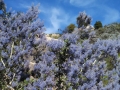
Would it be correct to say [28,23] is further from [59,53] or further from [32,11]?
[59,53]

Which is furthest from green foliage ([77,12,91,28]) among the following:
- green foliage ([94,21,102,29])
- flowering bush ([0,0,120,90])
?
flowering bush ([0,0,120,90])

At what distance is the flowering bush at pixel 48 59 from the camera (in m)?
8.20

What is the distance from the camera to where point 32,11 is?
9461mm

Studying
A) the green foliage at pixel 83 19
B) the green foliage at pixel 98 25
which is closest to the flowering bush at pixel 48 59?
the green foliage at pixel 83 19

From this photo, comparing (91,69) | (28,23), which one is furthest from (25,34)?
(91,69)

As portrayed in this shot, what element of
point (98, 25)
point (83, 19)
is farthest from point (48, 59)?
point (98, 25)

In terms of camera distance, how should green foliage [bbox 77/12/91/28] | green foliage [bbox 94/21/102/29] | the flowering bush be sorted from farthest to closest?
green foliage [bbox 94/21/102/29], green foliage [bbox 77/12/91/28], the flowering bush

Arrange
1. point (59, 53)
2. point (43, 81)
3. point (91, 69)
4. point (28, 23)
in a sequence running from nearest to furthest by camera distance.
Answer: point (43, 81)
point (59, 53)
point (91, 69)
point (28, 23)

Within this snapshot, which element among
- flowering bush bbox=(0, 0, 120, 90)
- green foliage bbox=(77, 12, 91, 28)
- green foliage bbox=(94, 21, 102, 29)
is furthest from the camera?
green foliage bbox=(94, 21, 102, 29)

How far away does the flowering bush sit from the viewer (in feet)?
26.9

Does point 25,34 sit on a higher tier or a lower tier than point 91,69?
higher

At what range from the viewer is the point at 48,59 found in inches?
323

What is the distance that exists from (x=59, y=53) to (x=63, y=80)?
2.81 ft

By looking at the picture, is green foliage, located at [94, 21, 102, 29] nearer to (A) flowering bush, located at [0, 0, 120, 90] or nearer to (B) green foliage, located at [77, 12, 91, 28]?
(B) green foliage, located at [77, 12, 91, 28]
